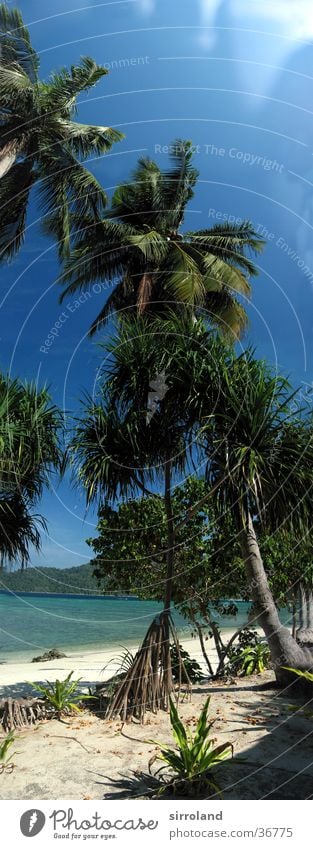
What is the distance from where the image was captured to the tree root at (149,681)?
23.9 ft

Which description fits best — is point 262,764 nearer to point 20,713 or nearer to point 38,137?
point 20,713

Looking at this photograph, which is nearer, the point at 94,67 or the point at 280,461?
the point at 280,461

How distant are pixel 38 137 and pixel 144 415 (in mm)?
6063

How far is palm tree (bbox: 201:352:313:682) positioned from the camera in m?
7.93

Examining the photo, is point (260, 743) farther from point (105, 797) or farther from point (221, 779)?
point (105, 797)

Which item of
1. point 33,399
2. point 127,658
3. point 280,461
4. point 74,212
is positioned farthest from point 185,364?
point 74,212

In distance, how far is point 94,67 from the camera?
10945mm

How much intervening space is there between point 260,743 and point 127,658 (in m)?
2.59

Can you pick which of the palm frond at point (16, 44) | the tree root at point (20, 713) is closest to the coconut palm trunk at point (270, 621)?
the tree root at point (20, 713)

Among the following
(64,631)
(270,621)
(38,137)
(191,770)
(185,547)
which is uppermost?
(38,137)

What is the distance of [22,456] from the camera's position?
8.66 meters

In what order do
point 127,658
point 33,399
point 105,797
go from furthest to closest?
point 33,399, point 127,658, point 105,797

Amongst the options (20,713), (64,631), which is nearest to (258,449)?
(20,713)

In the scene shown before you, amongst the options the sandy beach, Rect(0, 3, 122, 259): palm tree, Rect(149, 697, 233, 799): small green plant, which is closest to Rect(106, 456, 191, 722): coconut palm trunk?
the sandy beach
